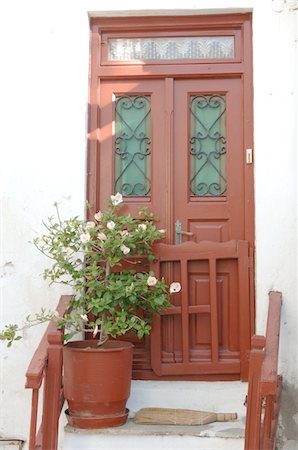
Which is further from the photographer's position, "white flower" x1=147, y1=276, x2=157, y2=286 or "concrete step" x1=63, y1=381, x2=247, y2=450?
"white flower" x1=147, y1=276, x2=157, y2=286

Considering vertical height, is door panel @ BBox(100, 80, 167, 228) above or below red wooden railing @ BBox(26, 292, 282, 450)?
above

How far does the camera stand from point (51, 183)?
4359 millimetres

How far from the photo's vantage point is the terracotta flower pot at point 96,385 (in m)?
3.68

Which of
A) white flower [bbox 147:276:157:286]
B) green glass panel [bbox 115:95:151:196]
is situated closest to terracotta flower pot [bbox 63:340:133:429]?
white flower [bbox 147:276:157:286]

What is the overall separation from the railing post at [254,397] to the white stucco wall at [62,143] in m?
0.73

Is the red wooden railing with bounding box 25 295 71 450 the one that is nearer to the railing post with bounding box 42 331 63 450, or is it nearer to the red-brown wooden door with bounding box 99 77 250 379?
the railing post with bounding box 42 331 63 450

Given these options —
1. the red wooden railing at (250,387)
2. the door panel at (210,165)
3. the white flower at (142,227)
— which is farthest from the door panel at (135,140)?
the red wooden railing at (250,387)

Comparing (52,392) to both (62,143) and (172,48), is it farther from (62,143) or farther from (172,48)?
(172,48)

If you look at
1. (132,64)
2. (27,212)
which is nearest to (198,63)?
(132,64)

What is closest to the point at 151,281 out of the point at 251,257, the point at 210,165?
the point at 251,257

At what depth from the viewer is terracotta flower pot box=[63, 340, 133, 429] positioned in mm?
3684

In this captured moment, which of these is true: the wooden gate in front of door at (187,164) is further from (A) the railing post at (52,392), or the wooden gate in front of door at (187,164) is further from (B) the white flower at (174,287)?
(A) the railing post at (52,392)

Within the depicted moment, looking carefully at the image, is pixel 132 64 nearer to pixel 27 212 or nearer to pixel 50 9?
pixel 50 9

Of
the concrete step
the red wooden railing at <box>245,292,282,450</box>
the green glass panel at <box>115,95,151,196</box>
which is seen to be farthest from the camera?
the green glass panel at <box>115,95,151,196</box>
